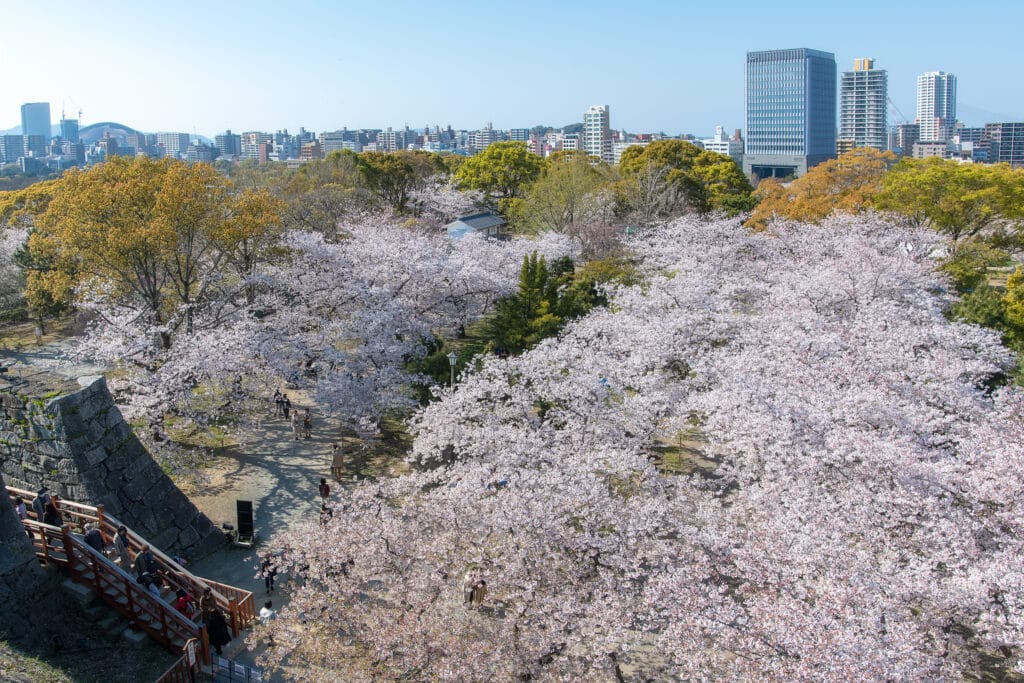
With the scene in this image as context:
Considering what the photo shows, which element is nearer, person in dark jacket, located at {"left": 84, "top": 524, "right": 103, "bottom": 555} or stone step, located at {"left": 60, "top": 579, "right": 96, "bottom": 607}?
stone step, located at {"left": 60, "top": 579, "right": 96, "bottom": 607}

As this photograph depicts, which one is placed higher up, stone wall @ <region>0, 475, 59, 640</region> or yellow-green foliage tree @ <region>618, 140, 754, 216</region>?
yellow-green foliage tree @ <region>618, 140, 754, 216</region>

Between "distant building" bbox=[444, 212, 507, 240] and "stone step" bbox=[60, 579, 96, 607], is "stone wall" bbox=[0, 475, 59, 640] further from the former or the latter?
"distant building" bbox=[444, 212, 507, 240]

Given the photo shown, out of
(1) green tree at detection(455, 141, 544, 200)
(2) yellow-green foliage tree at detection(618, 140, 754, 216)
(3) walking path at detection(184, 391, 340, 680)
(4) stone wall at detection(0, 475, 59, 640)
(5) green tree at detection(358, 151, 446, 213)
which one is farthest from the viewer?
(1) green tree at detection(455, 141, 544, 200)

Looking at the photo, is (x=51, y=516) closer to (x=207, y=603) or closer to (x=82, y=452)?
(x=82, y=452)

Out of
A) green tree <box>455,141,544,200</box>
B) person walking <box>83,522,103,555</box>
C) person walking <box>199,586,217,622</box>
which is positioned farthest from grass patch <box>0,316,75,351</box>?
green tree <box>455,141,544,200</box>

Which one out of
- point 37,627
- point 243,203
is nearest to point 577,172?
point 243,203

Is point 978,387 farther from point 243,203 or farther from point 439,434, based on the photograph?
point 243,203
